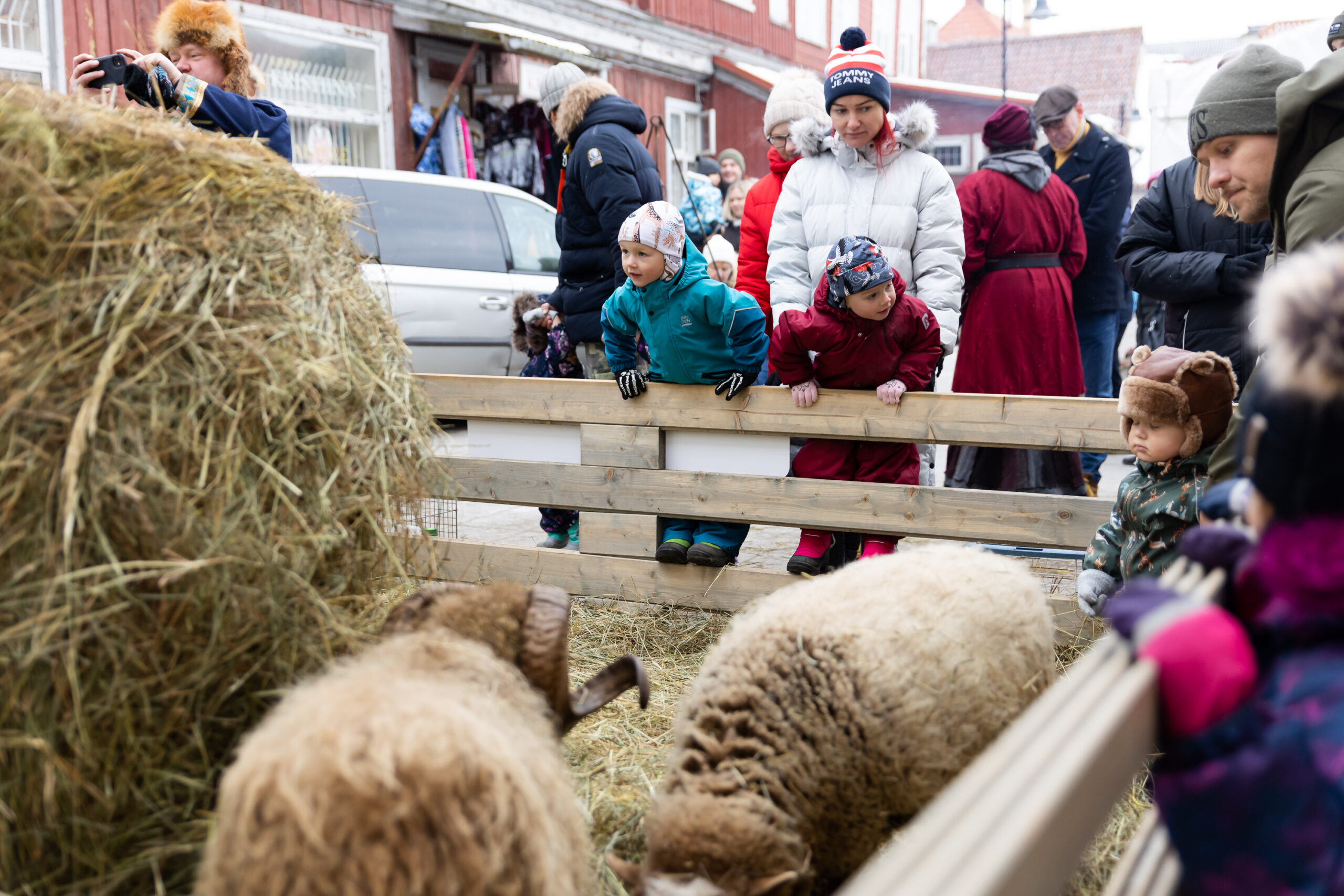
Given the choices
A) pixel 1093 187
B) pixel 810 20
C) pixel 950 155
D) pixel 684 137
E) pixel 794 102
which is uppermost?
pixel 810 20

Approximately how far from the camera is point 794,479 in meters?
4.23

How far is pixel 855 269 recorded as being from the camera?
13.0ft

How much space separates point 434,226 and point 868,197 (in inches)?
193

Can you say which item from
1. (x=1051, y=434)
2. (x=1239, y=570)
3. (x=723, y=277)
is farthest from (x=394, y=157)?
(x=1239, y=570)

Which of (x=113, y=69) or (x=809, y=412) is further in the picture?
(x=809, y=412)

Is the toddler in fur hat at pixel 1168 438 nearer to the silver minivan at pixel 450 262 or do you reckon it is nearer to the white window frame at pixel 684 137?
the silver minivan at pixel 450 262

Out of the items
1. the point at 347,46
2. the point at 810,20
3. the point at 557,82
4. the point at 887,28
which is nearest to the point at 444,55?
the point at 347,46

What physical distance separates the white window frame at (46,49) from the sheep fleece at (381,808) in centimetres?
868

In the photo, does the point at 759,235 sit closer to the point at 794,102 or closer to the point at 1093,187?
the point at 794,102

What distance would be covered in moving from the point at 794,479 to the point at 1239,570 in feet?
9.20

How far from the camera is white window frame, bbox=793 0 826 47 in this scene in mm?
22859

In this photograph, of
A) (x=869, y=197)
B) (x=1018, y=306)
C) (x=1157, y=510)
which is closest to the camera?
(x=1157, y=510)

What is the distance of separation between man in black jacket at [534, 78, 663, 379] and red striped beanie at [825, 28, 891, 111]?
1.23 metres

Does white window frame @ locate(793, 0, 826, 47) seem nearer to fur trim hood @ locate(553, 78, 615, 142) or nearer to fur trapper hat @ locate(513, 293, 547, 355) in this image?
fur trapper hat @ locate(513, 293, 547, 355)
